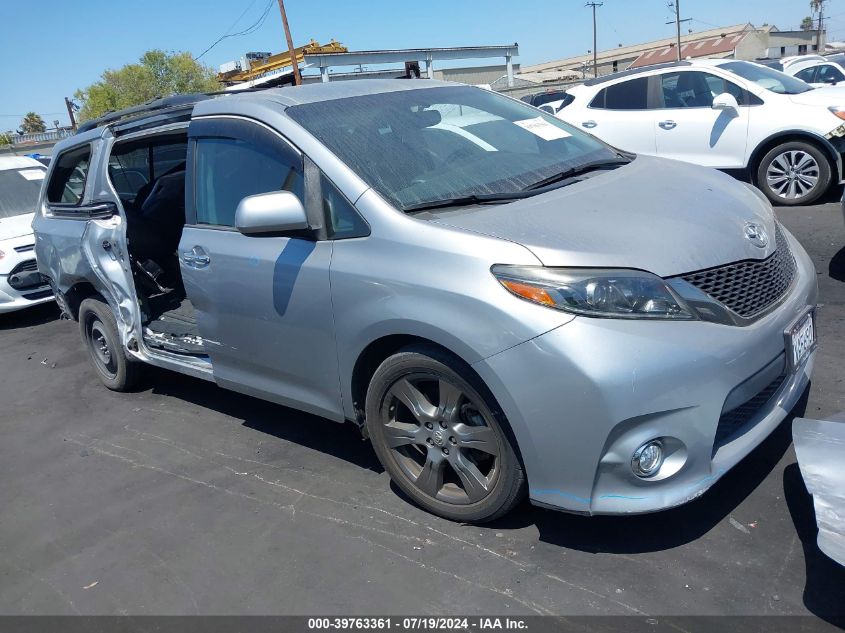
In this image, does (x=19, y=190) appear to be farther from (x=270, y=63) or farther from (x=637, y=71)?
(x=270, y=63)

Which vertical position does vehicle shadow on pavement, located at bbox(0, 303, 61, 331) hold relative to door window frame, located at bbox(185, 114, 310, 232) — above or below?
below

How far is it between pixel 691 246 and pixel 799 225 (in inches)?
208

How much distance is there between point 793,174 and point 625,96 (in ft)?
7.60

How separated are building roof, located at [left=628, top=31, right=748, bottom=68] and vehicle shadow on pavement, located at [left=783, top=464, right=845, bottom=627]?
216 feet

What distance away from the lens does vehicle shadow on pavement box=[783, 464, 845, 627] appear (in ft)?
7.97

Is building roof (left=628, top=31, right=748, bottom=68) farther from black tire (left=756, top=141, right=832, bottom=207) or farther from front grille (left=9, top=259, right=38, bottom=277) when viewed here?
front grille (left=9, top=259, right=38, bottom=277)

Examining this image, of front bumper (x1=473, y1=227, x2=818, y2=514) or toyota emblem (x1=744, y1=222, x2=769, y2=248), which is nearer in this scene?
front bumper (x1=473, y1=227, x2=818, y2=514)

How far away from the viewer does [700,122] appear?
8.64 metres

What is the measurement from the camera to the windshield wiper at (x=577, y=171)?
3.43m

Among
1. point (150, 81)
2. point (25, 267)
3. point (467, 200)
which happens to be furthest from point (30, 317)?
point (150, 81)

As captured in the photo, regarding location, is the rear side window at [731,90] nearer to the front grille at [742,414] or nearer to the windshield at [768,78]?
the windshield at [768,78]

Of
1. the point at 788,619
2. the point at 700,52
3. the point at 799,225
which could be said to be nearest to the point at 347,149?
the point at 788,619

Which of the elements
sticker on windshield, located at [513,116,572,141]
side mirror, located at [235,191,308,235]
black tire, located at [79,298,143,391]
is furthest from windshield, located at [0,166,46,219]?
sticker on windshield, located at [513,116,572,141]

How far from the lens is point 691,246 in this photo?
9.23 feet
